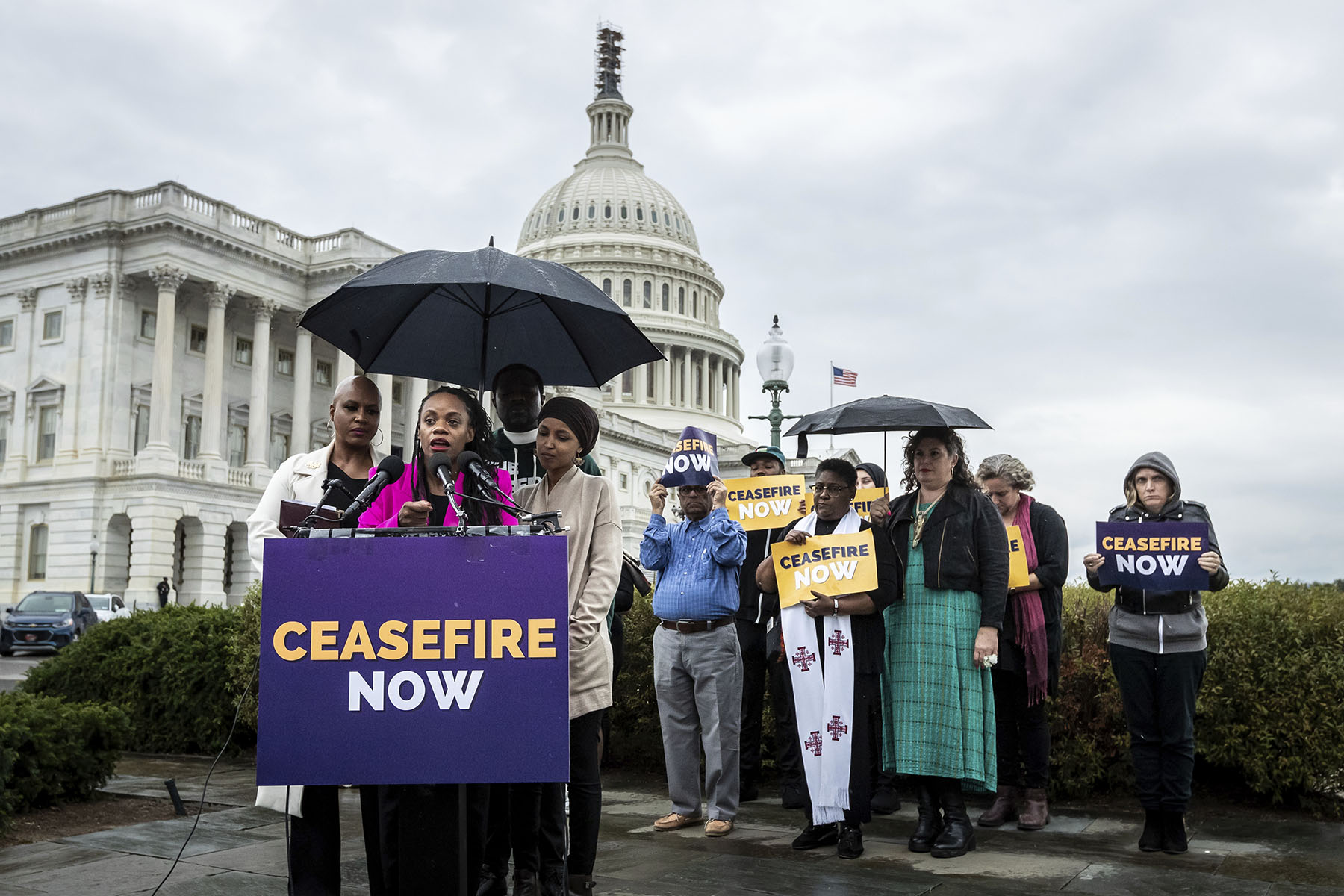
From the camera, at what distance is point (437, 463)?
374 centimetres

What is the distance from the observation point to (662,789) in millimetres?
8758

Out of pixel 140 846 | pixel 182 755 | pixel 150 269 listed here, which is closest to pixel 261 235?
pixel 150 269

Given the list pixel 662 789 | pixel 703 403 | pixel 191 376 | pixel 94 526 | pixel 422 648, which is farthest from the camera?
pixel 703 403

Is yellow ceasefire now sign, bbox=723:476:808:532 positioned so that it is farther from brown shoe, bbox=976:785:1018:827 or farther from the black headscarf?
the black headscarf

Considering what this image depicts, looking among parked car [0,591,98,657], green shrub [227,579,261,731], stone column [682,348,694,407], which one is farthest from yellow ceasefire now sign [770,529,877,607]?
stone column [682,348,694,407]

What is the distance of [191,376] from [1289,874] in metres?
53.3

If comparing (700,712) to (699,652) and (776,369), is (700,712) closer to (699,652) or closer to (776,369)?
(699,652)

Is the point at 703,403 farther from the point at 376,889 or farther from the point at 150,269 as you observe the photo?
the point at 376,889

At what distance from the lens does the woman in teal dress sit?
632cm

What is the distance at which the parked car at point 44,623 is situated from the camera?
2950 centimetres

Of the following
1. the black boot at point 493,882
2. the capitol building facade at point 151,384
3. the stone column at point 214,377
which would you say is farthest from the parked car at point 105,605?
the black boot at point 493,882

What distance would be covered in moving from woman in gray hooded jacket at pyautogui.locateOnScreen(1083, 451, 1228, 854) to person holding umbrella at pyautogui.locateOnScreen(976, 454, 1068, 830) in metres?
0.55

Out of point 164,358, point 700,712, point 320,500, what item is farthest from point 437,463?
point 164,358

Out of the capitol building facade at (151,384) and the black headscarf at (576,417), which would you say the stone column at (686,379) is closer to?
the capitol building facade at (151,384)
